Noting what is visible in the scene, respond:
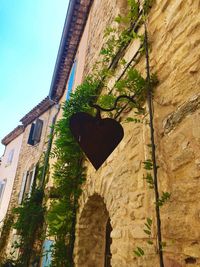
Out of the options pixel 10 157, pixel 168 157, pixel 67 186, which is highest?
pixel 10 157

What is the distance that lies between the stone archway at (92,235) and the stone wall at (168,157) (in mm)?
640

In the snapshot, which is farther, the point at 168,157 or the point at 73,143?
the point at 73,143

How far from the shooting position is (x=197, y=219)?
58.9 inches

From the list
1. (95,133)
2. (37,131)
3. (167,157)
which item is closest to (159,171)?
(167,157)

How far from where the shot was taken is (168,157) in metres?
1.90

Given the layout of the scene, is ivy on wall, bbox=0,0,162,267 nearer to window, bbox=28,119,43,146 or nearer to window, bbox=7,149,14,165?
window, bbox=28,119,43,146

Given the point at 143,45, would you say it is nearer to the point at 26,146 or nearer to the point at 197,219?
the point at 197,219

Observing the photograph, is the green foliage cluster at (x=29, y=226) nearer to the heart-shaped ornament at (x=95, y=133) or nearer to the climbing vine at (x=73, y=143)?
the climbing vine at (x=73, y=143)

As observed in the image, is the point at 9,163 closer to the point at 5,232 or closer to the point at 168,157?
the point at 5,232

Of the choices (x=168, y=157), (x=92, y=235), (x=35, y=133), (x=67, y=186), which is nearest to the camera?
(x=168, y=157)

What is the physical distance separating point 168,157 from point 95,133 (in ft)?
2.07

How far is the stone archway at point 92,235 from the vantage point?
3.44 m

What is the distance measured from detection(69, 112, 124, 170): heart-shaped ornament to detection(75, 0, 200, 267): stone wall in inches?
16.5

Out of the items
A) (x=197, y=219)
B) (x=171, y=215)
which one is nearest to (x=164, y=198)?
(x=171, y=215)
